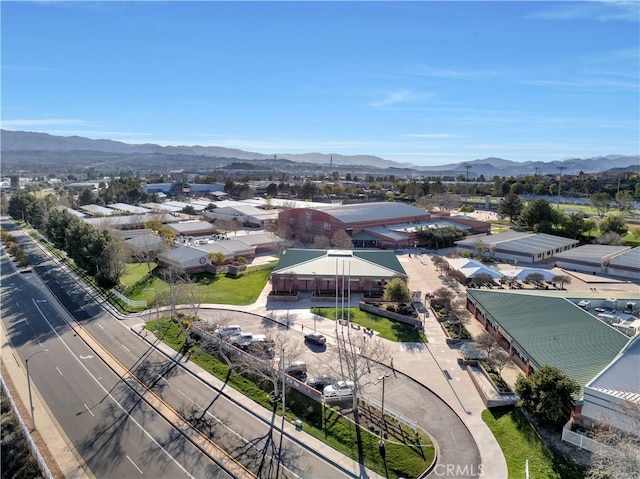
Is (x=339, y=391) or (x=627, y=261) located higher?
(x=627, y=261)

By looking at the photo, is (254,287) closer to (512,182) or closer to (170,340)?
(170,340)

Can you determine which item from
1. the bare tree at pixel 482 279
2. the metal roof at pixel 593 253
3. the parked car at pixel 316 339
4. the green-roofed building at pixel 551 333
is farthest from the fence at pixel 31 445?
the metal roof at pixel 593 253

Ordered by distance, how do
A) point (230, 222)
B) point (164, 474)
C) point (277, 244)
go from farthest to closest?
point (230, 222), point (277, 244), point (164, 474)

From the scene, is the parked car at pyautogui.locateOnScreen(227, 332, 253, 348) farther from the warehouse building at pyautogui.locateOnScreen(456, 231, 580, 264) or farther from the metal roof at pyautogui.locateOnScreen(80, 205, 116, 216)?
the metal roof at pyautogui.locateOnScreen(80, 205, 116, 216)

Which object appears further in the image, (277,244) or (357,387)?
(277,244)

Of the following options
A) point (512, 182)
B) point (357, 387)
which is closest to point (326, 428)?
point (357, 387)

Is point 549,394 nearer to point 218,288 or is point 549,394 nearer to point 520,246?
point 218,288

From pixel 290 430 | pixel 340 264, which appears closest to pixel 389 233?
pixel 340 264
